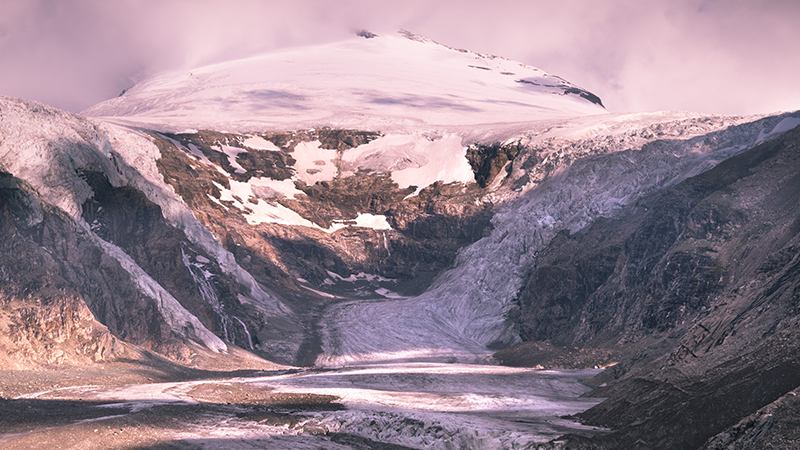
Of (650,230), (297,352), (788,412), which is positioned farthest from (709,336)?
(297,352)

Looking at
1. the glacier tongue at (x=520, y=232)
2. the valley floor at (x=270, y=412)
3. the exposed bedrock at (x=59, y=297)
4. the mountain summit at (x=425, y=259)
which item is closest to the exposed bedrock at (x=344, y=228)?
the mountain summit at (x=425, y=259)

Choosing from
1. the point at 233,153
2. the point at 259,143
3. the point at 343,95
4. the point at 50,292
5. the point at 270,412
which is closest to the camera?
the point at 270,412

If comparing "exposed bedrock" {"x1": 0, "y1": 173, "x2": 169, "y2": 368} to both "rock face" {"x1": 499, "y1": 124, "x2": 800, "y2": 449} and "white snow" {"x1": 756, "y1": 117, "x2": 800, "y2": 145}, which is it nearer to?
"rock face" {"x1": 499, "y1": 124, "x2": 800, "y2": 449}

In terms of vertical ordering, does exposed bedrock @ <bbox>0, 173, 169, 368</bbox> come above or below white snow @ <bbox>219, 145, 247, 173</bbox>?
below

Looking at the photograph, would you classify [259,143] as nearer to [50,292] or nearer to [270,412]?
[50,292]

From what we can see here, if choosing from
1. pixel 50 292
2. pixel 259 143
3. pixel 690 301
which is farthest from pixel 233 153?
pixel 690 301

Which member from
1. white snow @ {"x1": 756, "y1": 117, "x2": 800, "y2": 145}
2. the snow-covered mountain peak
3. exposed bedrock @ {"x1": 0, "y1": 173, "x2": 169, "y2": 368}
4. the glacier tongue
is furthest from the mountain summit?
the snow-covered mountain peak

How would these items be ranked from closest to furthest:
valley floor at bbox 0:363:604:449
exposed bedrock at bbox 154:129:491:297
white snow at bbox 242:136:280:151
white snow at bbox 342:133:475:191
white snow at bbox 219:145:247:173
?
valley floor at bbox 0:363:604:449, exposed bedrock at bbox 154:129:491:297, white snow at bbox 219:145:247:173, white snow at bbox 342:133:475:191, white snow at bbox 242:136:280:151

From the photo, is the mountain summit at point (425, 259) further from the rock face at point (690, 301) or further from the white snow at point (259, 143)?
the white snow at point (259, 143)
